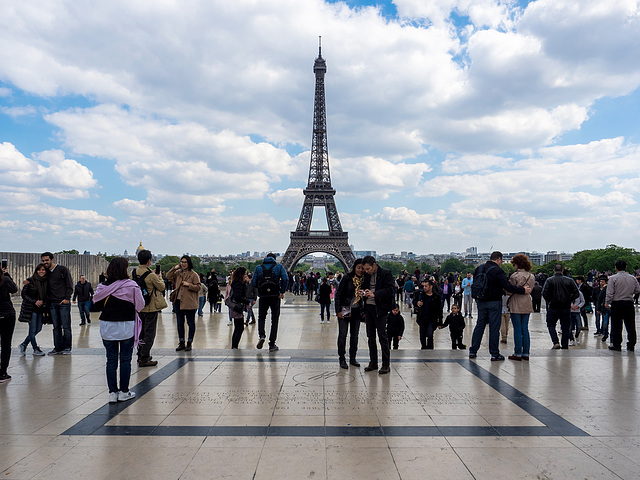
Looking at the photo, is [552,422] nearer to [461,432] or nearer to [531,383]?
[461,432]

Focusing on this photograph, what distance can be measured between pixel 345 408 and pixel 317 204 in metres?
64.2

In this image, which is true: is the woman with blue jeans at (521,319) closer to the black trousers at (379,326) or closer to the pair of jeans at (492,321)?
the pair of jeans at (492,321)

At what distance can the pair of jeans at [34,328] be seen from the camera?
26.1ft

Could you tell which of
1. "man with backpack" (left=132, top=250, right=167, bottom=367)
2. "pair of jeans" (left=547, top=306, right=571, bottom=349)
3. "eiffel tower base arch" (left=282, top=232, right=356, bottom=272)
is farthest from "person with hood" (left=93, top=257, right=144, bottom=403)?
"eiffel tower base arch" (left=282, top=232, right=356, bottom=272)

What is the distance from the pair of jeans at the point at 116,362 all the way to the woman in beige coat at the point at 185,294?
9.01 ft

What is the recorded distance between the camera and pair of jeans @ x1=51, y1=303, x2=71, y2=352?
26.3ft

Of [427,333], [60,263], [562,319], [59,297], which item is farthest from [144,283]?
[60,263]

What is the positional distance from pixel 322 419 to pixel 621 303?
7.10 m

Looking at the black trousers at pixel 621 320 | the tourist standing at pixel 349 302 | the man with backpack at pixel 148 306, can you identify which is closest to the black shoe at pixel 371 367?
the tourist standing at pixel 349 302

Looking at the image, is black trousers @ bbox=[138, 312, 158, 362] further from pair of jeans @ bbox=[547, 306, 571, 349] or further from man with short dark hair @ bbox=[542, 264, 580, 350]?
pair of jeans @ bbox=[547, 306, 571, 349]

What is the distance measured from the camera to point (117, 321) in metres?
5.39

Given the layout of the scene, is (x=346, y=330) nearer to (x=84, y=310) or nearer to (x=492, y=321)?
(x=492, y=321)

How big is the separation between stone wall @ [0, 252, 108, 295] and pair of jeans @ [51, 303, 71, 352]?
12413 millimetres

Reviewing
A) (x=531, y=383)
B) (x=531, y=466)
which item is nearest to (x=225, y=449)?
(x=531, y=466)
